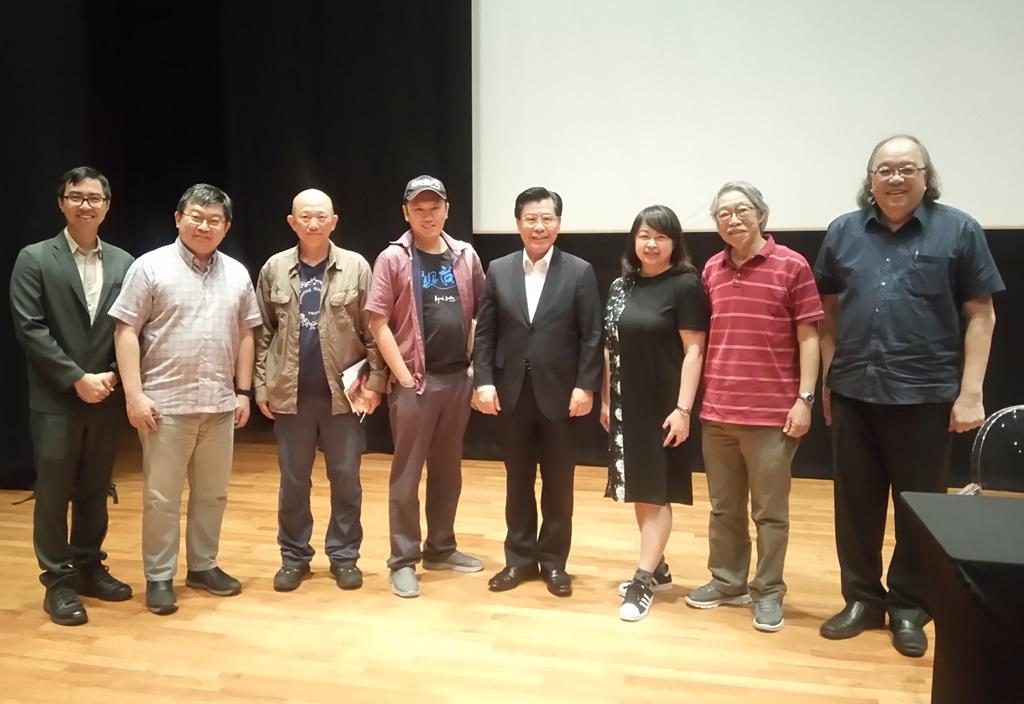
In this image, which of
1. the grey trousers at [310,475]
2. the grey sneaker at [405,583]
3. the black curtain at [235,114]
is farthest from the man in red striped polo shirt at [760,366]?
the black curtain at [235,114]

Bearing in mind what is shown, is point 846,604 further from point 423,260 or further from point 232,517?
point 232,517

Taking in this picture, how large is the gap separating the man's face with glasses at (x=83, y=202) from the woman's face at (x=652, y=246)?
6.08 ft

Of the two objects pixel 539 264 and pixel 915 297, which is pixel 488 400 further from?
pixel 915 297

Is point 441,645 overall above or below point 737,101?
below

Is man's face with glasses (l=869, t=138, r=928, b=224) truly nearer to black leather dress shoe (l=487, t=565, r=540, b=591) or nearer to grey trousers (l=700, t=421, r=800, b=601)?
grey trousers (l=700, t=421, r=800, b=601)

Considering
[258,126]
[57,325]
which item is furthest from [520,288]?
[258,126]

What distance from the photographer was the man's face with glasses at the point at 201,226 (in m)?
2.71

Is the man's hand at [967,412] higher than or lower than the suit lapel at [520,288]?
lower

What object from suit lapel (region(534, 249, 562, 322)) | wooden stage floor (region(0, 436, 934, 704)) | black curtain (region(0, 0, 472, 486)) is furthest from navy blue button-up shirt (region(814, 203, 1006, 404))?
black curtain (region(0, 0, 472, 486))

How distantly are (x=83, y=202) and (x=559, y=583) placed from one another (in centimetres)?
214

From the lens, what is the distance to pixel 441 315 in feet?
9.63

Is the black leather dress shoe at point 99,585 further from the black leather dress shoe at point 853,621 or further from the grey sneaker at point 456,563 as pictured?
the black leather dress shoe at point 853,621

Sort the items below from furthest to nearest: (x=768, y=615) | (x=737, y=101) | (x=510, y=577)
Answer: (x=737, y=101) → (x=510, y=577) → (x=768, y=615)

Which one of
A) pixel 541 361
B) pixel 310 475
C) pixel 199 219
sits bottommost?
pixel 310 475
